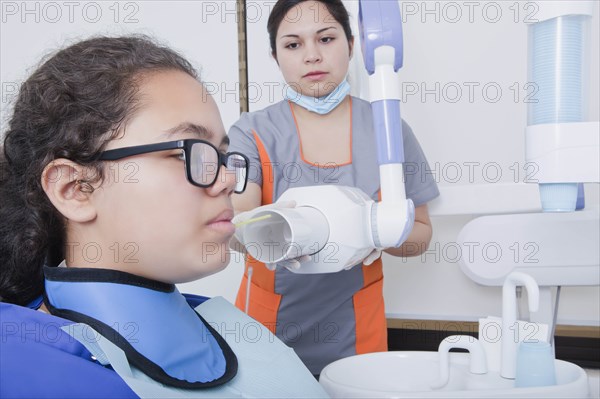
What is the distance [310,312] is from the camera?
4.62ft

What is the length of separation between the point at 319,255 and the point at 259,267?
45 centimetres

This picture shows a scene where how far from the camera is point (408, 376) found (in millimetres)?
1056

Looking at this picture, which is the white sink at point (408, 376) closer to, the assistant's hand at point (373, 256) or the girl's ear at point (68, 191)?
the assistant's hand at point (373, 256)

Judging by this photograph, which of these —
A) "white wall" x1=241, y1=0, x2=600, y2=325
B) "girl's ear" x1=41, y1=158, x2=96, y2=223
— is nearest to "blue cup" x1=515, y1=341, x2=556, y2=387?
"girl's ear" x1=41, y1=158, x2=96, y2=223

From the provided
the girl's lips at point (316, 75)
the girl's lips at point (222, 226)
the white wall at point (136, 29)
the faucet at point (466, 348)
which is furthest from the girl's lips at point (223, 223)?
the white wall at point (136, 29)

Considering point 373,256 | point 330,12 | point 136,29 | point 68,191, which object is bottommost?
point 373,256

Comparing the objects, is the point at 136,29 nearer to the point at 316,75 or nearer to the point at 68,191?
the point at 316,75

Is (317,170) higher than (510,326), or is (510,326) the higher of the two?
(317,170)

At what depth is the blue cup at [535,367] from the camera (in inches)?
35.9

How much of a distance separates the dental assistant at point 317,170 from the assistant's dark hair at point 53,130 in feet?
1.62

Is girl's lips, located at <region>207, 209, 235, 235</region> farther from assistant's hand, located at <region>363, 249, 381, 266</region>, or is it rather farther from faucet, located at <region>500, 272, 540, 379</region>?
faucet, located at <region>500, 272, 540, 379</region>

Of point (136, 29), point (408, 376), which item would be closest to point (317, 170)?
point (408, 376)

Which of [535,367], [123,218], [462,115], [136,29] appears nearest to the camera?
[123,218]

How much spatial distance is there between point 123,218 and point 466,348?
566mm
